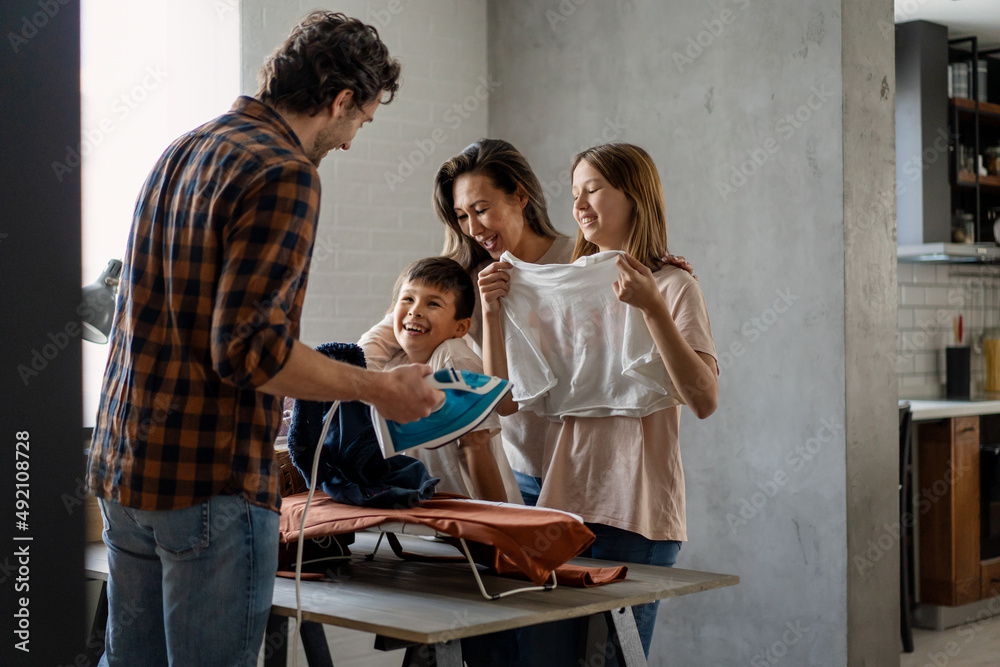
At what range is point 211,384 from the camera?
1.24 m

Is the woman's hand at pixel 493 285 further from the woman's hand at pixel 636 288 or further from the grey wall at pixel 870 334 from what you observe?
the grey wall at pixel 870 334

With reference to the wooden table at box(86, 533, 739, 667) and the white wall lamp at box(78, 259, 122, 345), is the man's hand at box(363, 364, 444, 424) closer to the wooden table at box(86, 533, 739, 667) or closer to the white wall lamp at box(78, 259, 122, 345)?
the wooden table at box(86, 533, 739, 667)

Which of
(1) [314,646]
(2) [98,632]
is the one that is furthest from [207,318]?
(2) [98,632]

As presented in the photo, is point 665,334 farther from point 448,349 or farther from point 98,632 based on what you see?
point 98,632

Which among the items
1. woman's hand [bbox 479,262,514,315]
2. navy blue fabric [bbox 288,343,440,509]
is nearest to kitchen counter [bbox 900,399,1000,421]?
woman's hand [bbox 479,262,514,315]

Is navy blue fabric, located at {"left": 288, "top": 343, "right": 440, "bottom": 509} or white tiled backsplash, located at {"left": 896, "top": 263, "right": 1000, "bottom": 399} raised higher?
white tiled backsplash, located at {"left": 896, "top": 263, "right": 1000, "bottom": 399}

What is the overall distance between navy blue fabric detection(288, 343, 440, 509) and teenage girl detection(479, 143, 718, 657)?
0.36m

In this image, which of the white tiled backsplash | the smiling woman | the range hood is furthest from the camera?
the white tiled backsplash

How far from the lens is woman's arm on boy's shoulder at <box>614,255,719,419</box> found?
179 centimetres

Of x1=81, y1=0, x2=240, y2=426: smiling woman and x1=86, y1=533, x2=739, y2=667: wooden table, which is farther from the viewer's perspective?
x1=81, y1=0, x2=240, y2=426: smiling woman

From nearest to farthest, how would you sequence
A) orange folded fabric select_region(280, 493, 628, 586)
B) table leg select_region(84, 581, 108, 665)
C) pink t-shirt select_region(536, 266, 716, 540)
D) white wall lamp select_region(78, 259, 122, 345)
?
orange folded fabric select_region(280, 493, 628, 586)
pink t-shirt select_region(536, 266, 716, 540)
table leg select_region(84, 581, 108, 665)
white wall lamp select_region(78, 259, 122, 345)

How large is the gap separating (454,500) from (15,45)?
1316 millimetres

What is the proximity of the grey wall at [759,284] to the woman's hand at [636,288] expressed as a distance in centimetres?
131

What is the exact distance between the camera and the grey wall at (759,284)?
2.92 meters
